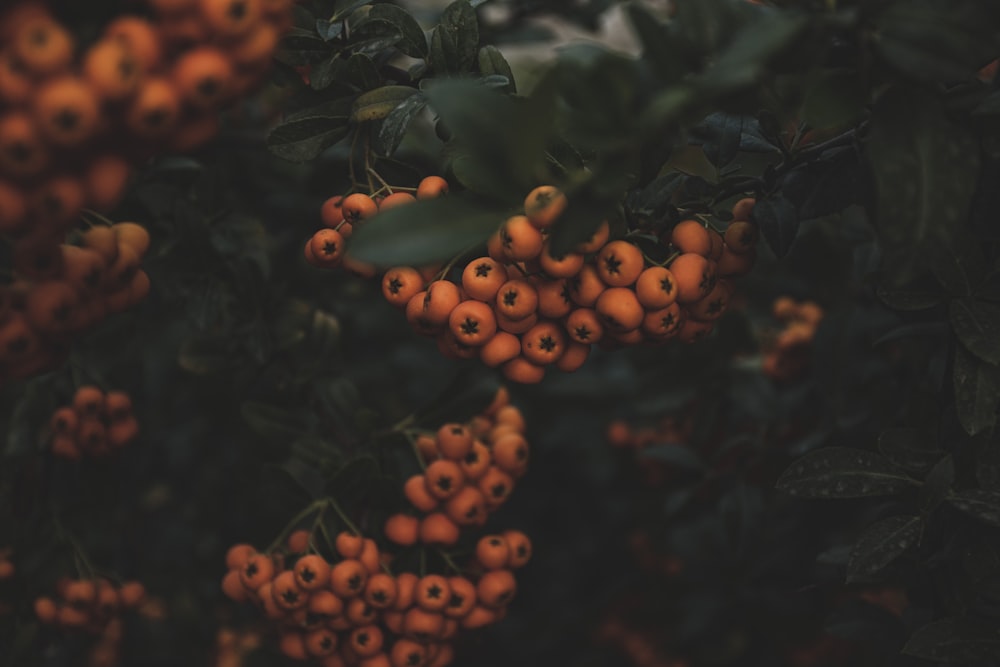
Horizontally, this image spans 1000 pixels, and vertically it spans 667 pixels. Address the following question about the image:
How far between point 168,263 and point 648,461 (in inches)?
56.6

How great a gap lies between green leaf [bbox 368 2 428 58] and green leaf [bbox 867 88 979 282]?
2.46 feet

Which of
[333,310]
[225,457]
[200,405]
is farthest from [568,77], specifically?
[225,457]

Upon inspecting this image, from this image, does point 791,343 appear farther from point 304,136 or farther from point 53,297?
point 53,297

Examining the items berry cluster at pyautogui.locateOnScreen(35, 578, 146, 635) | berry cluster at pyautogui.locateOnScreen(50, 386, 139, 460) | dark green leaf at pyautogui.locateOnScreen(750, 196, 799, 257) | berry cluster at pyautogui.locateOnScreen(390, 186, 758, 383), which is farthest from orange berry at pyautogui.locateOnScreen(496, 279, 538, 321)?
berry cluster at pyautogui.locateOnScreen(35, 578, 146, 635)

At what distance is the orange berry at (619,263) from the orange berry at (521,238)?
4.7 inches

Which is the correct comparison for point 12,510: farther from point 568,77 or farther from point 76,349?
point 568,77

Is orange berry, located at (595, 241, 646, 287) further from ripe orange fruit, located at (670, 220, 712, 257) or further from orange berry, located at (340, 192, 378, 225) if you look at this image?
orange berry, located at (340, 192, 378, 225)

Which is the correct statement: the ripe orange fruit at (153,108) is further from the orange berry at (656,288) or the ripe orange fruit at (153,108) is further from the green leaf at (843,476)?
the green leaf at (843,476)

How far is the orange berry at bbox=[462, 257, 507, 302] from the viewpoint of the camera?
1.20 m

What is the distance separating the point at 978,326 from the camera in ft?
4.14

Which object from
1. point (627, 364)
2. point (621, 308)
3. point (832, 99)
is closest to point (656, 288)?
point (621, 308)

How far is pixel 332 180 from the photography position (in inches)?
92.9

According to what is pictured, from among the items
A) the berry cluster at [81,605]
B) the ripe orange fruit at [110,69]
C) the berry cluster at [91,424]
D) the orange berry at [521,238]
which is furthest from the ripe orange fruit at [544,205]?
the berry cluster at [81,605]

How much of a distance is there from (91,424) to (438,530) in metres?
0.79
